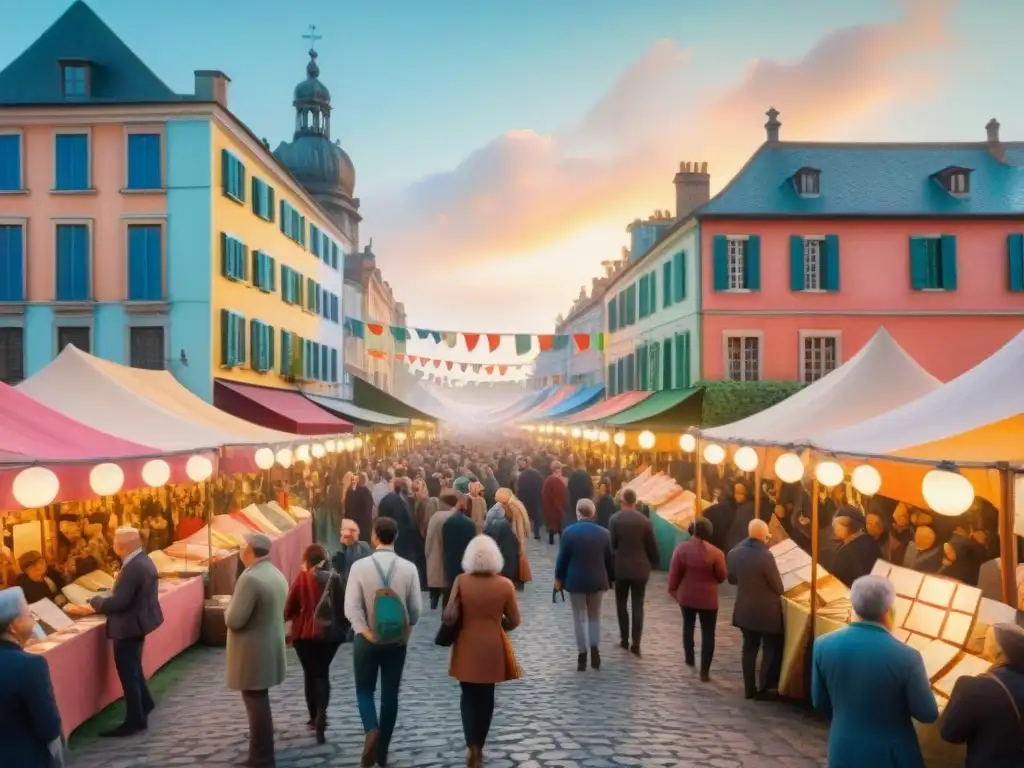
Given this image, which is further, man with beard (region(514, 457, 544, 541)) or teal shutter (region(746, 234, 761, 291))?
teal shutter (region(746, 234, 761, 291))

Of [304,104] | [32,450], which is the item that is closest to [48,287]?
[32,450]

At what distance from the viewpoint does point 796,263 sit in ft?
92.4

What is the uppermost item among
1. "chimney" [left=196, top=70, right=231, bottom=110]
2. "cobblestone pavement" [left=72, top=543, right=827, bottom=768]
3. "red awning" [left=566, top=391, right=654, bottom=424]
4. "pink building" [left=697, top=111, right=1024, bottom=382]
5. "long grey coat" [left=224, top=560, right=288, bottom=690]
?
"chimney" [left=196, top=70, right=231, bottom=110]

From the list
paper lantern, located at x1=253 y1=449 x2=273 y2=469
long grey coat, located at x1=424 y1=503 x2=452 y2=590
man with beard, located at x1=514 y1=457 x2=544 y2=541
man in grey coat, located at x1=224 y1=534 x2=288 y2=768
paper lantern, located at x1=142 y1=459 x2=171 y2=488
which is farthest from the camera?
man with beard, located at x1=514 y1=457 x2=544 y2=541

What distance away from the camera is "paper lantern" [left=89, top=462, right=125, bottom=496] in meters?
9.11

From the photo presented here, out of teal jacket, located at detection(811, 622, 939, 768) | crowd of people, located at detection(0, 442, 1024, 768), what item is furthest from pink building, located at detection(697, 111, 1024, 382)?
teal jacket, located at detection(811, 622, 939, 768)

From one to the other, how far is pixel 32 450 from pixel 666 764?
5916 millimetres

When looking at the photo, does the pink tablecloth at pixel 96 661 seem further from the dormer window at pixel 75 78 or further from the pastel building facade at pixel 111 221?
the dormer window at pixel 75 78

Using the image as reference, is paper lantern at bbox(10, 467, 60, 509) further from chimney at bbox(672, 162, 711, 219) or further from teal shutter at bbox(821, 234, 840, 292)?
chimney at bbox(672, 162, 711, 219)

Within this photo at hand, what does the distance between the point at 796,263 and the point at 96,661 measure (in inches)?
926

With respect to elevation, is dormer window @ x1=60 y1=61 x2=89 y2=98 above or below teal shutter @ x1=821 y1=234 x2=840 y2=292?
above

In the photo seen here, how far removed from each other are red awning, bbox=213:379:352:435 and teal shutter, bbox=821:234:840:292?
1386cm

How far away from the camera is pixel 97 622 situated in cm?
865

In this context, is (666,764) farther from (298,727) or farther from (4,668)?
(4,668)
